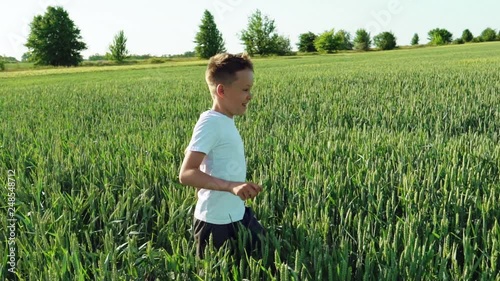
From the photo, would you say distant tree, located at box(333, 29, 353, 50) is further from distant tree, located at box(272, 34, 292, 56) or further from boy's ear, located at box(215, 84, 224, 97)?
boy's ear, located at box(215, 84, 224, 97)

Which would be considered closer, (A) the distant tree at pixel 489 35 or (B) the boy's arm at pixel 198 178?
(B) the boy's arm at pixel 198 178

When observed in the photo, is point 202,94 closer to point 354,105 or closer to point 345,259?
point 354,105

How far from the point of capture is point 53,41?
60.2 metres

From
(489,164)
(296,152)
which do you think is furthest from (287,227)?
(489,164)

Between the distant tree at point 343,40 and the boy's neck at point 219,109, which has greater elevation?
the distant tree at point 343,40

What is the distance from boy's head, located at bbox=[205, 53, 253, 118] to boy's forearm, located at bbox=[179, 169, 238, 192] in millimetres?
297

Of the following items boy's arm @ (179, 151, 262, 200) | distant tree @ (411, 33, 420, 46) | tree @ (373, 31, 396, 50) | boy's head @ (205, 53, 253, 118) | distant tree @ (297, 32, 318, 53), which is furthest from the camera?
distant tree @ (411, 33, 420, 46)

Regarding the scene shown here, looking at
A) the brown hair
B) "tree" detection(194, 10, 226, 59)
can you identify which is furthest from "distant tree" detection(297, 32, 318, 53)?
the brown hair

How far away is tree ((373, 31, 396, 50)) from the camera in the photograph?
73438mm

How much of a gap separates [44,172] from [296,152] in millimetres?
1700

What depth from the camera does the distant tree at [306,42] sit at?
80500mm

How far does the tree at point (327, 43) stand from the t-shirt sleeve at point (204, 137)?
242ft

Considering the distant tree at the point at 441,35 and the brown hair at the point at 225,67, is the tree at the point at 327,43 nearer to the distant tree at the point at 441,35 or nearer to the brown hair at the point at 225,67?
the distant tree at the point at 441,35

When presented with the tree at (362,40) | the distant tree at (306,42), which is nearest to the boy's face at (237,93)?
the tree at (362,40)
